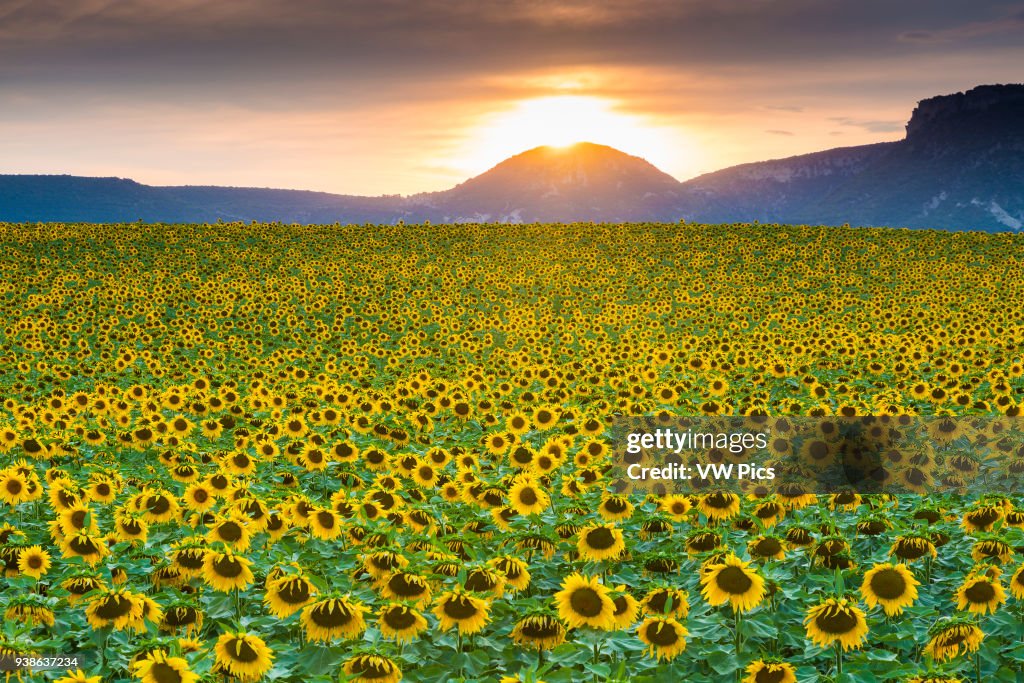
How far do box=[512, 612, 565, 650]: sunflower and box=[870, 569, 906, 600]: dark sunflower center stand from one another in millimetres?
2391

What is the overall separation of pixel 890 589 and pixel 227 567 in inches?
202

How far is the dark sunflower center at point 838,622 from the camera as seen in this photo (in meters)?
5.85

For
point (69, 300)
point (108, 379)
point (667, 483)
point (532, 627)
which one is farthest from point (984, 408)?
point (69, 300)

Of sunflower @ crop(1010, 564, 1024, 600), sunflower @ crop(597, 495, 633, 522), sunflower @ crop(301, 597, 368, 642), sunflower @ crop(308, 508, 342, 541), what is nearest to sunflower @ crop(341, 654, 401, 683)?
sunflower @ crop(301, 597, 368, 642)

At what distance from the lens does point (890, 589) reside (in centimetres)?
643

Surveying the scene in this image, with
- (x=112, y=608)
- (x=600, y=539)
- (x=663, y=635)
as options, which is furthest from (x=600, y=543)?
(x=112, y=608)

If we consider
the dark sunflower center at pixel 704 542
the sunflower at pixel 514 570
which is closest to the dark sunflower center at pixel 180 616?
the sunflower at pixel 514 570

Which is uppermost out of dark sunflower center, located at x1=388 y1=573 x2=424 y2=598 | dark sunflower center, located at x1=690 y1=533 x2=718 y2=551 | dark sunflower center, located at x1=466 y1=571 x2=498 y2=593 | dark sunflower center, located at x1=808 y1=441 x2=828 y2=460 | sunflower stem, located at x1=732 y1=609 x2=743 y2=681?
dark sunflower center, located at x1=808 y1=441 x2=828 y2=460

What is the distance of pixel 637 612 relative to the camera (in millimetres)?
6562

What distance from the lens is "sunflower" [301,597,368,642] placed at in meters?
6.02

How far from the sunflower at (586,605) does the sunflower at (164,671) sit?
2562mm

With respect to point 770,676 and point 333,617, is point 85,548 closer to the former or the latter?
point 333,617

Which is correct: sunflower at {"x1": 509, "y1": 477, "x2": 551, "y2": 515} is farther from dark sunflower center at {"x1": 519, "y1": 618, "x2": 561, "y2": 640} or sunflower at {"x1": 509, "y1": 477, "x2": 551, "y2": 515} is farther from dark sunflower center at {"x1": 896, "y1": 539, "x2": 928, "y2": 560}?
dark sunflower center at {"x1": 896, "y1": 539, "x2": 928, "y2": 560}

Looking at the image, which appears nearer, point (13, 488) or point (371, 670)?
point (371, 670)
